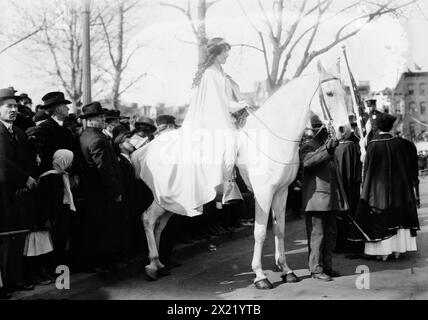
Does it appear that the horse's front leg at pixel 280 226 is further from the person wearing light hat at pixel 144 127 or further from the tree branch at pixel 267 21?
the person wearing light hat at pixel 144 127

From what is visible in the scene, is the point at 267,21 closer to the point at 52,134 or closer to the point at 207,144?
the point at 207,144

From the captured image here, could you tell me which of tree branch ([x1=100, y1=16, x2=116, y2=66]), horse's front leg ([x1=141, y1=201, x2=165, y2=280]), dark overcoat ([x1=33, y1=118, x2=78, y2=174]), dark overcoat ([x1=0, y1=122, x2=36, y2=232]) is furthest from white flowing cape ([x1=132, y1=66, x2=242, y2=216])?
tree branch ([x1=100, y1=16, x2=116, y2=66])

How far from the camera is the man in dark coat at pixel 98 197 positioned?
613cm

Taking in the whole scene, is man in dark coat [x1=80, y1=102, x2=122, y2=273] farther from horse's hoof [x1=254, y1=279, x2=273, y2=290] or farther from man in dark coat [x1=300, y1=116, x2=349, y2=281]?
man in dark coat [x1=300, y1=116, x2=349, y2=281]

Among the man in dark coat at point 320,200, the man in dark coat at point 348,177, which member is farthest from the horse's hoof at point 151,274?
the man in dark coat at point 348,177

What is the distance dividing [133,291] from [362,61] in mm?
4737

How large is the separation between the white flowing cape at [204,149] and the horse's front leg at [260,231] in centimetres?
48

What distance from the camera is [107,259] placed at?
634 centimetres

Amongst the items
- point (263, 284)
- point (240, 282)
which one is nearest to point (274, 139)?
point (263, 284)

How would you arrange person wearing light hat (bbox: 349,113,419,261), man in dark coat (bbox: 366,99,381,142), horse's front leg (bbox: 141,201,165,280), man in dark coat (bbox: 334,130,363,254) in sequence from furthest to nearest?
man in dark coat (bbox: 334,130,363,254)
man in dark coat (bbox: 366,99,381,142)
person wearing light hat (bbox: 349,113,419,261)
horse's front leg (bbox: 141,201,165,280)

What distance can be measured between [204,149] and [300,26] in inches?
148

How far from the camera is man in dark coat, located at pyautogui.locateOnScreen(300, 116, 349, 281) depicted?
6.13 m

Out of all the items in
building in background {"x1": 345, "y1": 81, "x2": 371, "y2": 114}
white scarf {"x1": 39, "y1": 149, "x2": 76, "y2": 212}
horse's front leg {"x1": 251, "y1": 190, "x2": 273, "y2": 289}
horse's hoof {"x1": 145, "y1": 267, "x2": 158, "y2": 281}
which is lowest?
horse's hoof {"x1": 145, "y1": 267, "x2": 158, "y2": 281}

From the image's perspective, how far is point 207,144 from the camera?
600 cm
